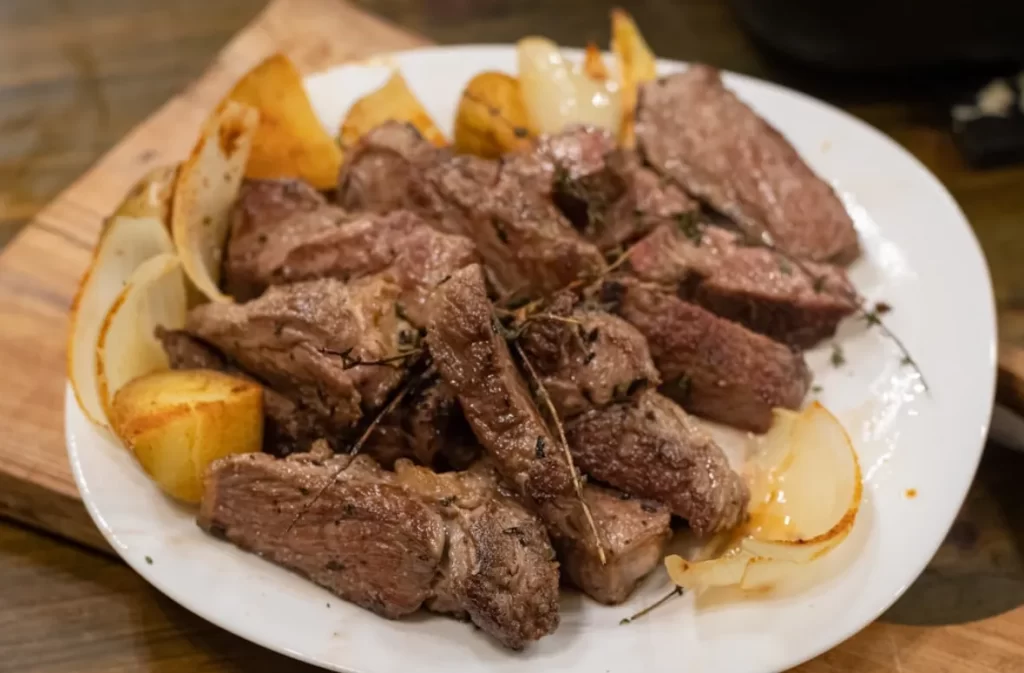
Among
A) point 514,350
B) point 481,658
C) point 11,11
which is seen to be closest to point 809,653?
point 481,658

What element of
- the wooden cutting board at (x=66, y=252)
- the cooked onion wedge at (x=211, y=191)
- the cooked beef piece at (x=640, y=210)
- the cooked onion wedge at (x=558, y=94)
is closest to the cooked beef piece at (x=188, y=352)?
the cooked onion wedge at (x=211, y=191)

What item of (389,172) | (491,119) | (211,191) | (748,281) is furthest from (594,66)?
(211,191)

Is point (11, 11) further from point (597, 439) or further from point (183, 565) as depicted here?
point (597, 439)

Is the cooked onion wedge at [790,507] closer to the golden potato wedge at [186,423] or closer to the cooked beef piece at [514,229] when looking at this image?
the cooked beef piece at [514,229]

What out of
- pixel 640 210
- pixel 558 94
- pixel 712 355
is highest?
pixel 558 94

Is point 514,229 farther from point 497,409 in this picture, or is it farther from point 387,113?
point 387,113

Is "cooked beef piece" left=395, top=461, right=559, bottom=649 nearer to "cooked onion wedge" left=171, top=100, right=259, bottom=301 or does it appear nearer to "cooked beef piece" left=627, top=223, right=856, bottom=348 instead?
"cooked beef piece" left=627, top=223, right=856, bottom=348

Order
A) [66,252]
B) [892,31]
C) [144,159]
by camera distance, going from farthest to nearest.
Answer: [892,31] → [144,159] → [66,252]
